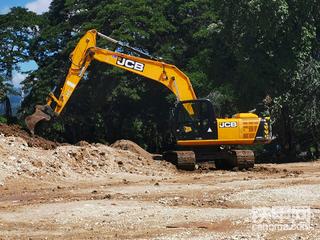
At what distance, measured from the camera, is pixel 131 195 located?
12391mm

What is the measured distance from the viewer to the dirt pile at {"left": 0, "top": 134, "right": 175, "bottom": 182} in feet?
Result: 52.4

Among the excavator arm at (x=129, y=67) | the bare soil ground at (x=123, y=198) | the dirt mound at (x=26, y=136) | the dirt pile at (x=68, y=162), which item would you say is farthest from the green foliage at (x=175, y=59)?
the dirt pile at (x=68, y=162)

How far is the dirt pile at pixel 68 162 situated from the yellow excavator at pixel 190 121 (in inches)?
45.8

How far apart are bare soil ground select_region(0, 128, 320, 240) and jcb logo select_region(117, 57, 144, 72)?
3.16 m

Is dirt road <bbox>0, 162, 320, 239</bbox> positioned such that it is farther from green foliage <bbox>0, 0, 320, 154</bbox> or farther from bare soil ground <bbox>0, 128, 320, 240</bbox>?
green foliage <bbox>0, 0, 320, 154</bbox>

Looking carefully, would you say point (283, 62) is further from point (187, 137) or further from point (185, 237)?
point (185, 237)

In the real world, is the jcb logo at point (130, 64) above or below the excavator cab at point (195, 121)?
above

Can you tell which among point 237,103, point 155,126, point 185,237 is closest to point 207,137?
point 237,103

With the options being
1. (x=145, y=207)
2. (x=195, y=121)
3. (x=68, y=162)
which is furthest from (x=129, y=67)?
(x=145, y=207)

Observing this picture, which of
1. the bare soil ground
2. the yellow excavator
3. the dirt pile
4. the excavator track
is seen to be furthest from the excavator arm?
the bare soil ground

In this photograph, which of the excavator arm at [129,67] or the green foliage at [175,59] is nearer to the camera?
the excavator arm at [129,67]

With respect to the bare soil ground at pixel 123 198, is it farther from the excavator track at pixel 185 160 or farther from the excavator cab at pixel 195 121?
the excavator cab at pixel 195 121

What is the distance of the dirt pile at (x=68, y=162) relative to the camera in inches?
629

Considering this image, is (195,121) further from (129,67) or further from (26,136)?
(26,136)
